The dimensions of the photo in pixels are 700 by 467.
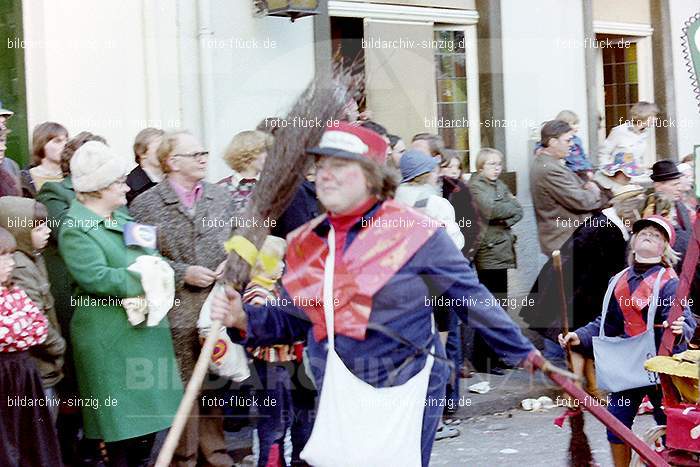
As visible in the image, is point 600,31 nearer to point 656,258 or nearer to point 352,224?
point 656,258

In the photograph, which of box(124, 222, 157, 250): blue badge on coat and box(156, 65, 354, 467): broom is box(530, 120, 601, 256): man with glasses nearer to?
box(124, 222, 157, 250): blue badge on coat

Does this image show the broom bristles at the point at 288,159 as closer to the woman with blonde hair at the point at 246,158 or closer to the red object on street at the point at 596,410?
the red object on street at the point at 596,410

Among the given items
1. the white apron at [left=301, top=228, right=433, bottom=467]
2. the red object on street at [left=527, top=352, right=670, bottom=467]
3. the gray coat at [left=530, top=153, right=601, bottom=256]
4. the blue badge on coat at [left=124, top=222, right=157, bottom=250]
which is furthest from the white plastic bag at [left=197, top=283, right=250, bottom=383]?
the gray coat at [left=530, top=153, right=601, bottom=256]

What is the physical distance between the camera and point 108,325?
6.18 metres

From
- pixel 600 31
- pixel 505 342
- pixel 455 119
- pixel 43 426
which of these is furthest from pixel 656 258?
pixel 600 31

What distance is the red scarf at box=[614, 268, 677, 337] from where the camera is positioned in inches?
253

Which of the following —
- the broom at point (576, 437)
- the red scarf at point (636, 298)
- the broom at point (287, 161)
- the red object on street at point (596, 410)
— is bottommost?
the broom at point (576, 437)

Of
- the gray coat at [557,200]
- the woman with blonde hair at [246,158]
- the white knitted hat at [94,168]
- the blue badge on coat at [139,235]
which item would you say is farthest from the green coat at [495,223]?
the white knitted hat at [94,168]

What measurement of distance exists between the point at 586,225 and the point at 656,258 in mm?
2600

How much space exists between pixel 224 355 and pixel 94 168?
1.17 meters

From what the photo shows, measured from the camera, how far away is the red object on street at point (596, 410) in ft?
14.6

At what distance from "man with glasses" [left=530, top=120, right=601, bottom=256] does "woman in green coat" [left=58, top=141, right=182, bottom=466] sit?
14.4 feet

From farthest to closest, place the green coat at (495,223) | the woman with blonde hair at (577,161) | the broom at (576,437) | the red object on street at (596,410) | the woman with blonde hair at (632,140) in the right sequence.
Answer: the woman with blonde hair at (632,140), the woman with blonde hair at (577,161), the green coat at (495,223), the broom at (576,437), the red object on street at (596,410)

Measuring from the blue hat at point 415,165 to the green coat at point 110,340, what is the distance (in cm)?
198
